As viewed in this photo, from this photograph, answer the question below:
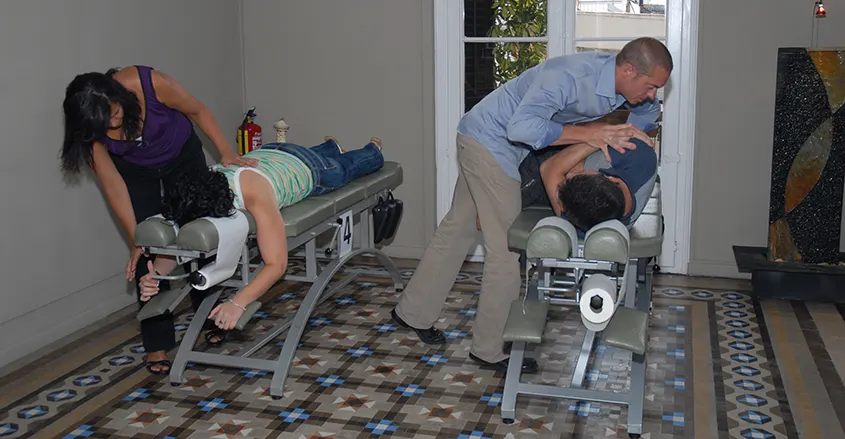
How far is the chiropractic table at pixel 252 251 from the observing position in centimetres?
278

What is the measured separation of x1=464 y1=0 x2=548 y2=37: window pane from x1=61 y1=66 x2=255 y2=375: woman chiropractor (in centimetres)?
182

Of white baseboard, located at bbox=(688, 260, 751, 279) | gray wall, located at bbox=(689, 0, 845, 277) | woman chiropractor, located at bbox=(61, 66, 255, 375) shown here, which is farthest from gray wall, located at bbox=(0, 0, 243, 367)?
white baseboard, located at bbox=(688, 260, 751, 279)

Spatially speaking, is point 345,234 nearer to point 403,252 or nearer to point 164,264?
point 164,264

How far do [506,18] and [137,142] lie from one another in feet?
7.25

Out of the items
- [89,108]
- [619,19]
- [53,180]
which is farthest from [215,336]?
[619,19]

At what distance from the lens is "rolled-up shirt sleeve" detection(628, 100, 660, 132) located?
3073 millimetres

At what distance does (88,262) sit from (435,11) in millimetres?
2143

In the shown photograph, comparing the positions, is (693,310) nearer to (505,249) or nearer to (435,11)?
(505,249)

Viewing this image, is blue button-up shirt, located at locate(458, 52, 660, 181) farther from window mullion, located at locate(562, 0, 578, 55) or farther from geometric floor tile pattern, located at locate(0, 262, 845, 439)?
window mullion, located at locate(562, 0, 578, 55)

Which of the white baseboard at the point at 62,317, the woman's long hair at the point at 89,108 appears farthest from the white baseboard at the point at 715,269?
the woman's long hair at the point at 89,108

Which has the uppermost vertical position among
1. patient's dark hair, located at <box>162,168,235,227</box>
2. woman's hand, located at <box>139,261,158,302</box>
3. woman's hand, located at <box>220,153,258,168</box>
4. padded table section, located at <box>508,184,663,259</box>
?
woman's hand, located at <box>220,153,258,168</box>

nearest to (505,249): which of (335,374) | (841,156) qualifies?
(335,374)

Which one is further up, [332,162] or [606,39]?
[606,39]

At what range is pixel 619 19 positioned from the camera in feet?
14.6
